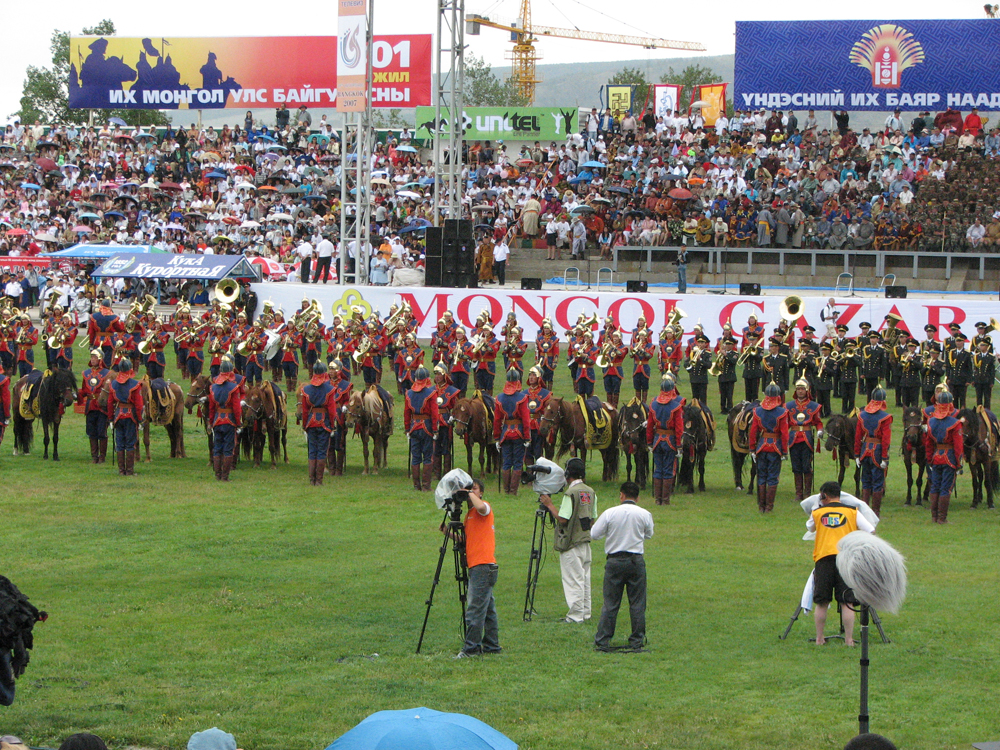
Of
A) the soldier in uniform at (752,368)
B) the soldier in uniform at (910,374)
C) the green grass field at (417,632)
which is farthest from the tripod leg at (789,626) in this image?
the soldier in uniform at (910,374)

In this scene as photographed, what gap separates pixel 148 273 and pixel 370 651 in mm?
26323

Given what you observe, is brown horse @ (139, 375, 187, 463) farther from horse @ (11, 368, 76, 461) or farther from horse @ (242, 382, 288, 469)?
horse @ (11, 368, 76, 461)

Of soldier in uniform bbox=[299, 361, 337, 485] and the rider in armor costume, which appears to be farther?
soldier in uniform bbox=[299, 361, 337, 485]

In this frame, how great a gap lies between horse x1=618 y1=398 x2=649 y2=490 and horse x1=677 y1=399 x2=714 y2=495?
0.56 m

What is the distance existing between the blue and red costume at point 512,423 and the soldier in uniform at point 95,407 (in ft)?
19.8

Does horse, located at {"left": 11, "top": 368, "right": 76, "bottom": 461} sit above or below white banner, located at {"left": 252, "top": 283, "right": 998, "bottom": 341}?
below

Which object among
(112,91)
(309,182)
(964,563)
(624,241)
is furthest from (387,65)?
(964,563)

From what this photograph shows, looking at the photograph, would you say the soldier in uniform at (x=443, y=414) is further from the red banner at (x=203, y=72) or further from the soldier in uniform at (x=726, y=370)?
the red banner at (x=203, y=72)

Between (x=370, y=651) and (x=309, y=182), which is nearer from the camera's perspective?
(x=370, y=651)

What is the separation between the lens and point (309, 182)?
4791cm

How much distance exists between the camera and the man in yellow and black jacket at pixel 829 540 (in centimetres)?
→ 1077

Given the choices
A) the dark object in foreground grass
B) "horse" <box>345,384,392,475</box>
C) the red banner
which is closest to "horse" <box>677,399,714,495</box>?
"horse" <box>345,384,392,475</box>

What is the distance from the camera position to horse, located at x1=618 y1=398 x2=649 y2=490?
1758 centimetres

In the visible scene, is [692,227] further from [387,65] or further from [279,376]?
[387,65]
